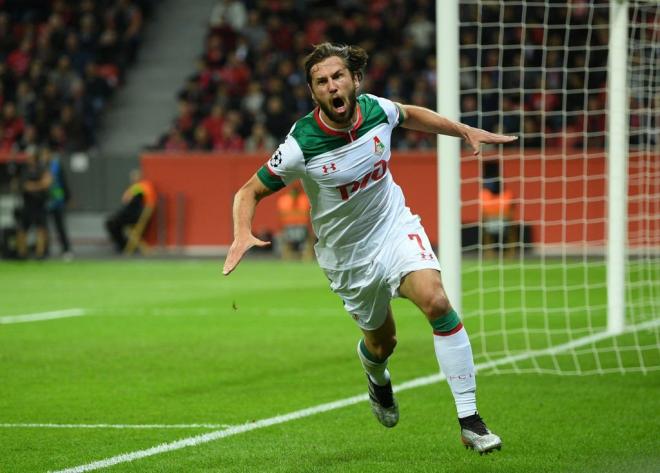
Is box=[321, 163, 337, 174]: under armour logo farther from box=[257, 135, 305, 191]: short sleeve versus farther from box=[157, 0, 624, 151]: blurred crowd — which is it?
box=[157, 0, 624, 151]: blurred crowd

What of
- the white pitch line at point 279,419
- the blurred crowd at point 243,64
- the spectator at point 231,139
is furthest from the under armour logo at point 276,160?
the spectator at point 231,139

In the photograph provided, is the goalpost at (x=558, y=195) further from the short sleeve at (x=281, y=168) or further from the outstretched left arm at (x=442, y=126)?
the short sleeve at (x=281, y=168)

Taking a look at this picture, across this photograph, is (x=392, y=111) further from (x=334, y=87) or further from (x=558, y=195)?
(x=558, y=195)

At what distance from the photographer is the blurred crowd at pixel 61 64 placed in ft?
103

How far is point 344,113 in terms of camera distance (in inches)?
252

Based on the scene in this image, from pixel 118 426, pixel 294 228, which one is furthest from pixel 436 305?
pixel 294 228

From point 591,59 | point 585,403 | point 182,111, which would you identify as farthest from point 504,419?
point 182,111

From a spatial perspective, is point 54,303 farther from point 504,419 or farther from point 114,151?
point 114,151

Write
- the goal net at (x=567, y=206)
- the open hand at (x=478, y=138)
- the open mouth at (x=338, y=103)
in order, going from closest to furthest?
the open mouth at (x=338, y=103) → the open hand at (x=478, y=138) → the goal net at (x=567, y=206)

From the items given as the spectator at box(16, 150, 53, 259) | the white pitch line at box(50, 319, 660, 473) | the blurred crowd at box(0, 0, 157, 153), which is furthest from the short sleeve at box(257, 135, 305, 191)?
the blurred crowd at box(0, 0, 157, 153)

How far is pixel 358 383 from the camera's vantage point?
369 inches

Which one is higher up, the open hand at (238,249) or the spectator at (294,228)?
the open hand at (238,249)

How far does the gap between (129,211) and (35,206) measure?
257cm

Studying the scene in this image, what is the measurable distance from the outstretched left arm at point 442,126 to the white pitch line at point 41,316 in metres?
8.32
